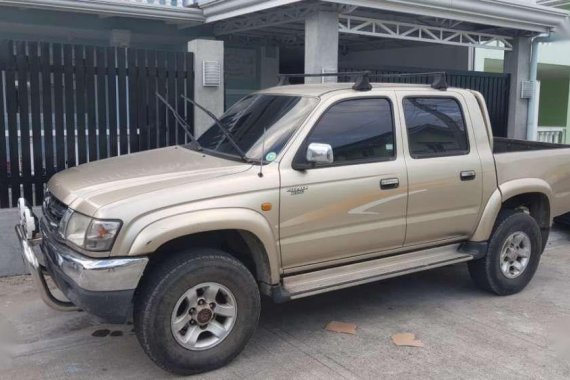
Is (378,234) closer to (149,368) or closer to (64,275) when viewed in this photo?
(149,368)

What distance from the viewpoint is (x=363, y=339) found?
→ 462 centimetres

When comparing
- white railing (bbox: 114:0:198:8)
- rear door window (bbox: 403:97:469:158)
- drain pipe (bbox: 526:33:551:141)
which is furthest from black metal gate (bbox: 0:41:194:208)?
drain pipe (bbox: 526:33:551:141)

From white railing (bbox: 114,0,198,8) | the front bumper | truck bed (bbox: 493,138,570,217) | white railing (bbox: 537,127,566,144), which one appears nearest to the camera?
the front bumper

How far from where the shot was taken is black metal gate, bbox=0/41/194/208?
6539mm

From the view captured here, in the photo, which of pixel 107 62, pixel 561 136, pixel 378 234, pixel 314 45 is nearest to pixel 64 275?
pixel 378 234

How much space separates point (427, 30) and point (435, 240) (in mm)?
5601

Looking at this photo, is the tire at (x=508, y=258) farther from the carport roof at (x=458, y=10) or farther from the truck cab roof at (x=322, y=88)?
the carport roof at (x=458, y=10)

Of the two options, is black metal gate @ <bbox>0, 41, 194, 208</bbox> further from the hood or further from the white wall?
the white wall

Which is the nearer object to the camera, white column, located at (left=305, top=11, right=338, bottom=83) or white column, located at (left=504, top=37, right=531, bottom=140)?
white column, located at (left=305, top=11, right=338, bottom=83)

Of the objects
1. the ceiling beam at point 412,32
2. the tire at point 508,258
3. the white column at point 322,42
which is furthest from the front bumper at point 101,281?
the ceiling beam at point 412,32

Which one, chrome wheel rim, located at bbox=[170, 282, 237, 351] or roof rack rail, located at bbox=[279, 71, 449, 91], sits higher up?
roof rack rail, located at bbox=[279, 71, 449, 91]

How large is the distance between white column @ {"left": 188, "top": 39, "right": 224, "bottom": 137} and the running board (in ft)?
11.9

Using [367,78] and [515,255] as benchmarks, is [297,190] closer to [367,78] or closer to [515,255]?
[367,78]

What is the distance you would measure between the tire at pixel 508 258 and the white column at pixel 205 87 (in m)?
3.79
